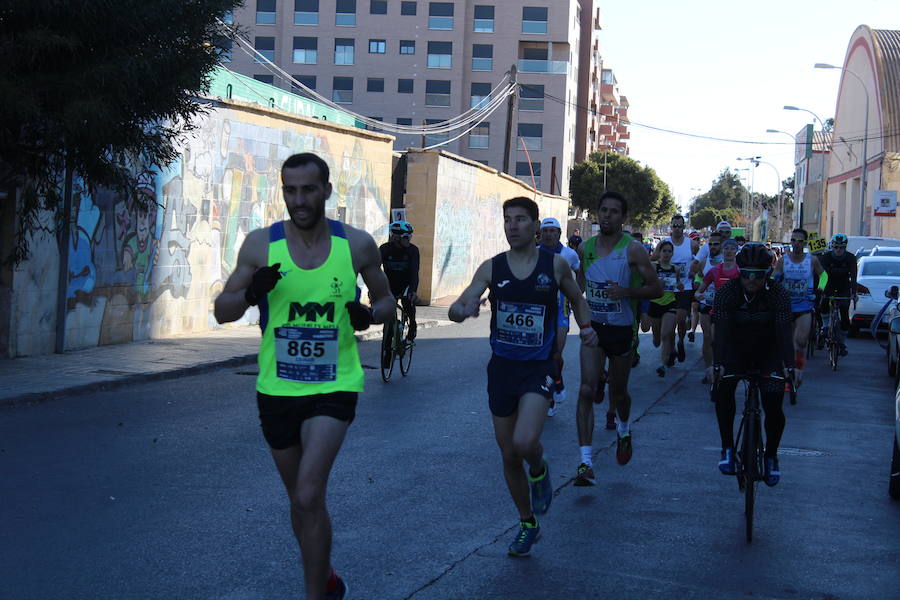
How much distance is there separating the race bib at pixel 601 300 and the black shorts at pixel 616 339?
0.40 ft

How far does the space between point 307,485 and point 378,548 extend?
5.50 feet

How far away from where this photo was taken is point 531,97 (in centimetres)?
7762

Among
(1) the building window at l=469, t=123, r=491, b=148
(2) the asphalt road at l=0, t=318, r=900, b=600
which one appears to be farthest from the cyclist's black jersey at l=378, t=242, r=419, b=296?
(1) the building window at l=469, t=123, r=491, b=148

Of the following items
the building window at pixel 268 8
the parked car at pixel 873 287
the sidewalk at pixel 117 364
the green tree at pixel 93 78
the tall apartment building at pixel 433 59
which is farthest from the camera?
the building window at pixel 268 8

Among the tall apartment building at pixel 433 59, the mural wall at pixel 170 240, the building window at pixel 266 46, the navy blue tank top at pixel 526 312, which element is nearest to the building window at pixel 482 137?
the tall apartment building at pixel 433 59

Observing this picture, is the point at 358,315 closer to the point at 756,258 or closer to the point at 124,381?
the point at 756,258

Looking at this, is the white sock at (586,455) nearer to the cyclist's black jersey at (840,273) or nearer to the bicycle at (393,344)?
the bicycle at (393,344)

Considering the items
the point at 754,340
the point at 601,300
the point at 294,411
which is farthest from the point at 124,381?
the point at 294,411

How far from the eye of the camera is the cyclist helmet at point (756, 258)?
686cm

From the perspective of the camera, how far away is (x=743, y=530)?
6.65 metres

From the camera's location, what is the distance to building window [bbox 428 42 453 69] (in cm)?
7644

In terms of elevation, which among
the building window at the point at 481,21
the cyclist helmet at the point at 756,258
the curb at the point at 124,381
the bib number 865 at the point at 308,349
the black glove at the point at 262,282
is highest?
the building window at the point at 481,21

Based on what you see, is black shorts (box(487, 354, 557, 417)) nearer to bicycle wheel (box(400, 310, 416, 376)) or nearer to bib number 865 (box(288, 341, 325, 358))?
bib number 865 (box(288, 341, 325, 358))

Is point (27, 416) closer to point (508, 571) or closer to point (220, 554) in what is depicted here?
point (220, 554)
